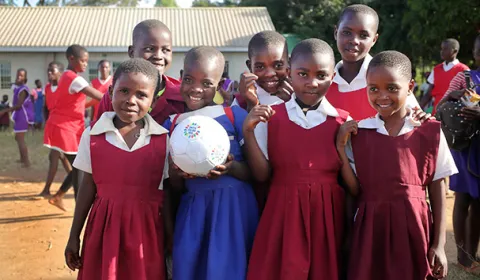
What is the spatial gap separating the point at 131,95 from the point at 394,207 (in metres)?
1.40

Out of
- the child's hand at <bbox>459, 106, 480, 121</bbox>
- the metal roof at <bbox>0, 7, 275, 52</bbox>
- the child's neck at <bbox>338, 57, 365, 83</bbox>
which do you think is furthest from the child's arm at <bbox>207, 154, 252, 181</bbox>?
the metal roof at <bbox>0, 7, 275, 52</bbox>

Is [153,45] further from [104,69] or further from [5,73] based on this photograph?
[5,73]

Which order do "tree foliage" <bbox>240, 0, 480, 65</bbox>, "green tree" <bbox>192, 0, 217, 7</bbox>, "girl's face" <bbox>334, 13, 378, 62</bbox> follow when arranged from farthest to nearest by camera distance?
"green tree" <bbox>192, 0, 217, 7</bbox>
"tree foliage" <bbox>240, 0, 480, 65</bbox>
"girl's face" <bbox>334, 13, 378, 62</bbox>

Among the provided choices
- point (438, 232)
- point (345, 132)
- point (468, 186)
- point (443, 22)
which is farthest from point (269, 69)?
point (443, 22)

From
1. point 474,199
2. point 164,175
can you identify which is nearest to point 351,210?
point 164,175

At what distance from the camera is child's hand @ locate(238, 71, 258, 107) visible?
253 centimetres

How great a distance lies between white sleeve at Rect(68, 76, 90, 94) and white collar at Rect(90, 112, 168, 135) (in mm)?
3369

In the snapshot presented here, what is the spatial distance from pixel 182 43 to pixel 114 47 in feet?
8.47

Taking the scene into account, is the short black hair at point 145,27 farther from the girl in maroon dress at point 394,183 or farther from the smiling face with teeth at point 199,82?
the girl in maroon dress at point 394,183

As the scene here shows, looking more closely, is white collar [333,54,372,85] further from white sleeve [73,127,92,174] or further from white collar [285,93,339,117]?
white sleeve [73,127,92,174]

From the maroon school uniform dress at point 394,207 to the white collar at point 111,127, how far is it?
3.36 ft

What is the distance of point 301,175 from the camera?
2387 mm

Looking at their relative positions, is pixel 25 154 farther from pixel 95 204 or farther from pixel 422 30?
pixel 422 30

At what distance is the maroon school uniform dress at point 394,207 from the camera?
2332 mm
